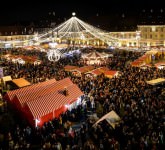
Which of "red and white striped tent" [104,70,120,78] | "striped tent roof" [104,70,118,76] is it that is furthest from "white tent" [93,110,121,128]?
"striped tent roof" [104,70,118,76]

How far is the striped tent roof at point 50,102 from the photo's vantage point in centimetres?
1455

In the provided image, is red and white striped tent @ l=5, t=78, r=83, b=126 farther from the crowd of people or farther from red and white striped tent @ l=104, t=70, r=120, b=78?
red and white striped tent @ l=104, t=70, r=120, b=78

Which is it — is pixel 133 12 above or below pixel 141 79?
above

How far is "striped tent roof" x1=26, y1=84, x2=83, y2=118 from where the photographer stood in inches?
573

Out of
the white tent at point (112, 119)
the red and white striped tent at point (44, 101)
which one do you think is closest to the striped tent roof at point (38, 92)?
the red and white striped tent at point (44, 101)

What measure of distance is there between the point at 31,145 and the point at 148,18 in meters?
51.7

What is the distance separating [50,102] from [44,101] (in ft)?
1.34

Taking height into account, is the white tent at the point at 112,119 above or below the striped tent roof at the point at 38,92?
below

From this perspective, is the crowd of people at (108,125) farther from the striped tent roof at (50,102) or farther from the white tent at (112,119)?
the striped tent roof at (50,102)

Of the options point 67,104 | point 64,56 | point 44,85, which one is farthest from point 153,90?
point 64,56

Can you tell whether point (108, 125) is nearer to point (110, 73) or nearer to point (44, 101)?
point (44, 101)

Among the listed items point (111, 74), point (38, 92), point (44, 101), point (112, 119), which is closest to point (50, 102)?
point (44, 101)

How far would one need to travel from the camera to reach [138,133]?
40.1 feet

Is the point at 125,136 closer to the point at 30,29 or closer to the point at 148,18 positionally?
the point at 148,18
